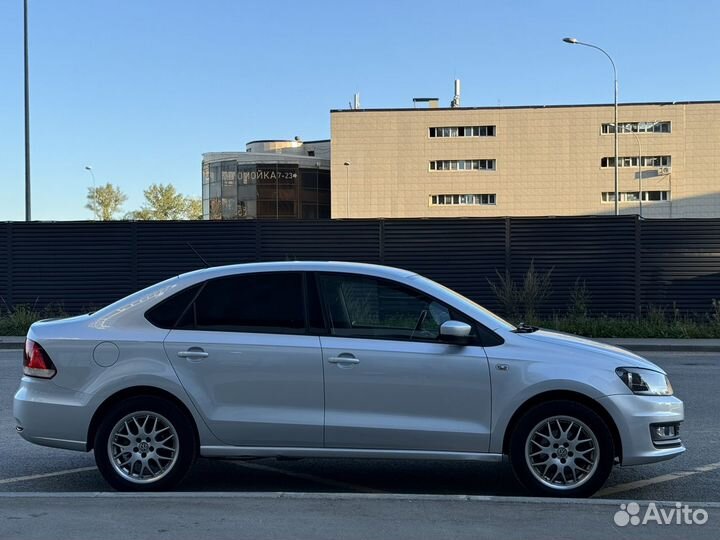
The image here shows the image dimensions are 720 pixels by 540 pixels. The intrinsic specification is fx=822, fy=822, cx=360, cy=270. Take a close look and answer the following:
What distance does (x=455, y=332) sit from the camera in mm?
5590

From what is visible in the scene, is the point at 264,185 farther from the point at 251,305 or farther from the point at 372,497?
the point at 372,497

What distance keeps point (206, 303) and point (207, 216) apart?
74.2m

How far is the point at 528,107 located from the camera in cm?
7238

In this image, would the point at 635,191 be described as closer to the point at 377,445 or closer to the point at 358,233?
the point at 358,233

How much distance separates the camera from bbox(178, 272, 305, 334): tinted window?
586cm

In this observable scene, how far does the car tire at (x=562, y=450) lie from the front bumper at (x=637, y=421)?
0.10 metres

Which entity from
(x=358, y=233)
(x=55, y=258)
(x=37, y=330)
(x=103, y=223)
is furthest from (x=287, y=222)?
(x=37, y=330)

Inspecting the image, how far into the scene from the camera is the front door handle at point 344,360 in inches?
223

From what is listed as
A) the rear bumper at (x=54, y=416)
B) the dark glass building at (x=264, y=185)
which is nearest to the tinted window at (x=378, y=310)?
the rear bumper at (x=54, y=416)

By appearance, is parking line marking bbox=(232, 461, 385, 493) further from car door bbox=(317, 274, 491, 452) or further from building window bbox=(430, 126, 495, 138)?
building window bbox=(430, 126, 495, 138)

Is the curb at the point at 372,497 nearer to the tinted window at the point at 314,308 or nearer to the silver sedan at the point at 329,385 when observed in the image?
the silver sedan at the point at 329,385

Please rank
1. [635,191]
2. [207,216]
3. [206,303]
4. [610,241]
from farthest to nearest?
[207,216] → [635,191] → [610,241] → [206,303]

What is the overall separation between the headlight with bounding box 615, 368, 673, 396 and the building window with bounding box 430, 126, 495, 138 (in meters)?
69.5

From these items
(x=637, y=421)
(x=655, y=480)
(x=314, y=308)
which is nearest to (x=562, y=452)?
(x=637, y=421)
